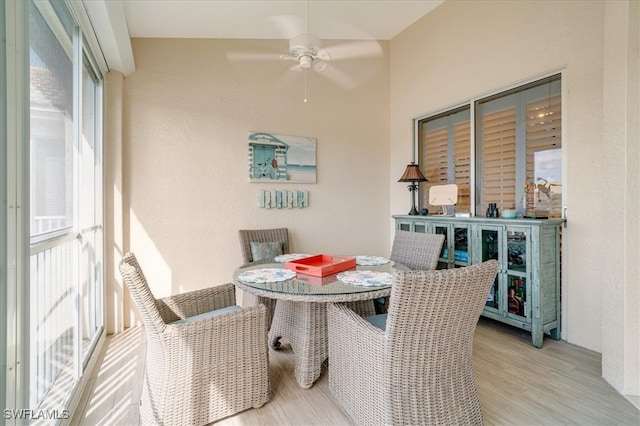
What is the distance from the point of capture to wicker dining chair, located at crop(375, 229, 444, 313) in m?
2.66

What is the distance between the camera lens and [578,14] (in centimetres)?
253

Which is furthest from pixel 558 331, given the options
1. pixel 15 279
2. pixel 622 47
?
pixel 15 279

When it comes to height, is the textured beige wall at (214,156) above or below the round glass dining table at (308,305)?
above

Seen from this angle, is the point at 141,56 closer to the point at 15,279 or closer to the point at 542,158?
the point at 15,279

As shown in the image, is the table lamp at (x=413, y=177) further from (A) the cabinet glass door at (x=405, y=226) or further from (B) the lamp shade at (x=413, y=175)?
(A) the cabinet glass door at (x=405, y=226)

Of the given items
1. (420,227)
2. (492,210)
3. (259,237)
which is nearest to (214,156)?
(259,237)

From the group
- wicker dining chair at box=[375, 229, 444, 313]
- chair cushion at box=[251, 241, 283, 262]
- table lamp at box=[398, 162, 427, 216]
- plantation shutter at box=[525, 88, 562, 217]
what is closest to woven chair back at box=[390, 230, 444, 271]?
A: wicker dining chair at box=[375, 229, 444, 313]

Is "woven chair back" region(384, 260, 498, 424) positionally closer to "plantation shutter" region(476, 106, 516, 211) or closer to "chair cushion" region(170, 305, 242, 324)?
"chair cushion" region(170, 305, 242, 324)

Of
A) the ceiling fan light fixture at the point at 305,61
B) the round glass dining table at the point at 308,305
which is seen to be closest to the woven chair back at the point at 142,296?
the round glass dining table at the point at 308,305

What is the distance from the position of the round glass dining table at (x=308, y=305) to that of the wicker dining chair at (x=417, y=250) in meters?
0.42

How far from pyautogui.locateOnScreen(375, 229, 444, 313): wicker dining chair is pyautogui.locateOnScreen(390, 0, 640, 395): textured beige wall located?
1.07 meters

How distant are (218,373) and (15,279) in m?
1.02

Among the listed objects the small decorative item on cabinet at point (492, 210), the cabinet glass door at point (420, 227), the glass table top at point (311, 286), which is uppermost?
the small decorative item on cabinet at point (492, 210)

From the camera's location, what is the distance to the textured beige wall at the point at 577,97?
6.52 feet
